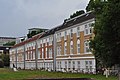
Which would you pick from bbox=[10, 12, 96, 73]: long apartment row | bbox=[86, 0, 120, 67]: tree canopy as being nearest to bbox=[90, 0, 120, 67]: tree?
bbox=[86, 0, 120, 67]: tree canopy

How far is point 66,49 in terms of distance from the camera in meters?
66.4

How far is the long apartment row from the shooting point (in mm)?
56000

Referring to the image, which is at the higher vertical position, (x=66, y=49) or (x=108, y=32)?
(x=66, y=49)

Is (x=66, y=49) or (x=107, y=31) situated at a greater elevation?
(x=66, y=49)

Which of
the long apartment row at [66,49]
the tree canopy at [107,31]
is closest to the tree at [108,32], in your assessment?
the tree canopy at [107,31]

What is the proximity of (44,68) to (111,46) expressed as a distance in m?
65.0

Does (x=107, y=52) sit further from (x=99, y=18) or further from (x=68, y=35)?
(x=68, y=35)

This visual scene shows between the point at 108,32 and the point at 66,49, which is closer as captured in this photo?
the point at 108,32

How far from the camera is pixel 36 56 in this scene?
92562mm

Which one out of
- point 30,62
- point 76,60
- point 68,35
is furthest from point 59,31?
point 30,62

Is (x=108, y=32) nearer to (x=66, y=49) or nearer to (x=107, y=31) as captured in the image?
(x=107, y=31)

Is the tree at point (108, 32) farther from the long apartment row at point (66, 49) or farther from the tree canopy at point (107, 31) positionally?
the long apartment row at point (66, 49)

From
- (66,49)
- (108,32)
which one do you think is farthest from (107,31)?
(66,49)

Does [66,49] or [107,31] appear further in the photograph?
[66,49]
